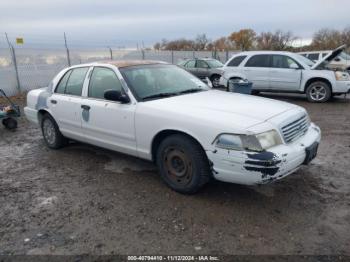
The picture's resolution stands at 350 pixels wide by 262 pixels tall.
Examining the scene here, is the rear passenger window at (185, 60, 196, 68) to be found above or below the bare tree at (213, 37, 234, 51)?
below

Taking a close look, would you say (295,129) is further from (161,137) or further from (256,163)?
(161,137)

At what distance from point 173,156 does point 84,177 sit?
5.04 ft

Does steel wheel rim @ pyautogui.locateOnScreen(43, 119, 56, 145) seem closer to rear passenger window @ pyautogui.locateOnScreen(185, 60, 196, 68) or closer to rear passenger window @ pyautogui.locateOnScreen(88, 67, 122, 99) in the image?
rear passenger window @ pyautogui.locateOnScreen(88, 67, 122, 99)

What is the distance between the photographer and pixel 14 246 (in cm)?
320

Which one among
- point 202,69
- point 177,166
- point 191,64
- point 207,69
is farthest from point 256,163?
point 191,64

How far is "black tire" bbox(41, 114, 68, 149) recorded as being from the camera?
5.95 metres

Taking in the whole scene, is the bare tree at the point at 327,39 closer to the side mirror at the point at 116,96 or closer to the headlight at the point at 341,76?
the headlight at the point at 341,76

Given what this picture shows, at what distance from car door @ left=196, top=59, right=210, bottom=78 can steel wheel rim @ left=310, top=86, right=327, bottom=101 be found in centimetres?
589

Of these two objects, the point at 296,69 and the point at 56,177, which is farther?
the point at 296,69

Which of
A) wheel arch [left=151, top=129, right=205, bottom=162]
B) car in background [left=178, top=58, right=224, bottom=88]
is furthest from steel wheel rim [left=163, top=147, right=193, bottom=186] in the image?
car in background [left=178, top=58, right=224, bottom=88]

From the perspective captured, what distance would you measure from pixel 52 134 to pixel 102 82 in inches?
70.9

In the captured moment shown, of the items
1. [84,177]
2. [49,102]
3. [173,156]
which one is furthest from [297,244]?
[49,102]

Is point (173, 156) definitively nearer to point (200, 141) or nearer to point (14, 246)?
point (200, 141)

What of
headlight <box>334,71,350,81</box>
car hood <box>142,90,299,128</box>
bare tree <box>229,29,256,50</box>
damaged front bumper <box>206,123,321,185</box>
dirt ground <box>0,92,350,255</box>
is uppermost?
bare tree <box>229,29,256,50</box>
